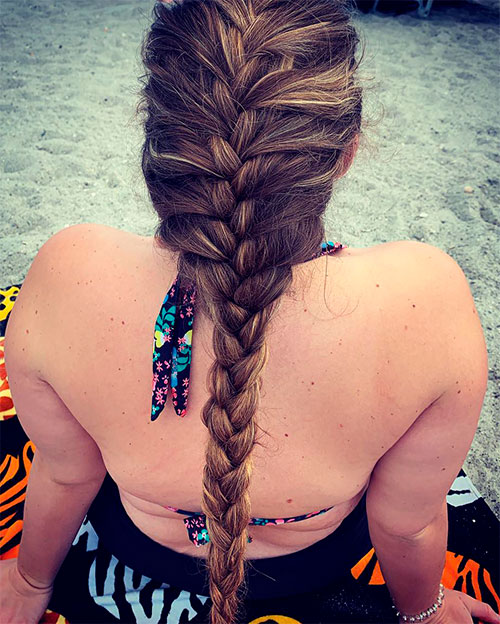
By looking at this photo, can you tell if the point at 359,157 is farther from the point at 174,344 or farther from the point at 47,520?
the point at 47,520

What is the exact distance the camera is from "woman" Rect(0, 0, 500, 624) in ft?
2.18

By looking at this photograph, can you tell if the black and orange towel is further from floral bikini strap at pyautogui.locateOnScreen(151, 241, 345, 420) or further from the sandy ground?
floral bikini strap at pyautogui.locateOnScreen(151, 241, 345, 420)

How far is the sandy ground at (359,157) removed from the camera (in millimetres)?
2637

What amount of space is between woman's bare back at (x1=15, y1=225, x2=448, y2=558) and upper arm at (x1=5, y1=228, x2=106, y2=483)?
0.5 inches

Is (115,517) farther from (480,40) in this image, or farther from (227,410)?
(480,40)

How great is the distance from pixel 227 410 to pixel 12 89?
388cm

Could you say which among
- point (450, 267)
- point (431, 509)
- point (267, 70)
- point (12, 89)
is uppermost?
point (267, 70)

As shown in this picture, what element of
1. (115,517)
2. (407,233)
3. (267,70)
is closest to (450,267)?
(267,70)

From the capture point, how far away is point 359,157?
218cm

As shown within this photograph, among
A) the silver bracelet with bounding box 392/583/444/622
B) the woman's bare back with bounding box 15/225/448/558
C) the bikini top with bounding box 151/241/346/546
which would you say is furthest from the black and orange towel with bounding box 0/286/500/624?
the bikini top with bounding box 151/241/346/546

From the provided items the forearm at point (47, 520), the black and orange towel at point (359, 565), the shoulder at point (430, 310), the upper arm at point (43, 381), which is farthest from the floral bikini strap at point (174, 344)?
the black and orange towel at point (359, 565)

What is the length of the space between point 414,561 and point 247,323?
2.43ft

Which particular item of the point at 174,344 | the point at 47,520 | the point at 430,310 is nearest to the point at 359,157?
the point at 430,310

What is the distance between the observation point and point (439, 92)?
3910 mm
